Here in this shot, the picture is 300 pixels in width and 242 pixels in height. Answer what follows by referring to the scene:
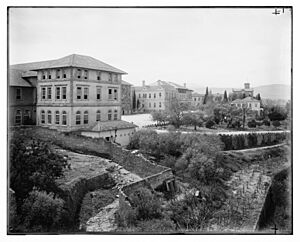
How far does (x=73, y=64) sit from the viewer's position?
366 centimetres

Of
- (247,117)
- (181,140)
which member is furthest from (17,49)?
(247,117)

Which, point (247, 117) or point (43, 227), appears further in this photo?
point (247, 117)

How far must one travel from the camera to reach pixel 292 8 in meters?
3.63

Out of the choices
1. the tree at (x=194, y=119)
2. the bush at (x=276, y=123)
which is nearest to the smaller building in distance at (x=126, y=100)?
the tree at (x=194, y=119)

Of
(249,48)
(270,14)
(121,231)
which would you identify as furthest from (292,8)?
(121,231)

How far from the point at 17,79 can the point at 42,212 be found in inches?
67.3

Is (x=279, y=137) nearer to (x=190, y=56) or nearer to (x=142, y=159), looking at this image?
(x=190, y=56)

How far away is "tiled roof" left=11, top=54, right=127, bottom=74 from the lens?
3.69m

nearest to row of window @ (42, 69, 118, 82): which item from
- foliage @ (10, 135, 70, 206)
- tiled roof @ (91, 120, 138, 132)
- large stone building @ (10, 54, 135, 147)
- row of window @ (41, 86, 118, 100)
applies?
large stone building @ (10, 54, 135, 147)

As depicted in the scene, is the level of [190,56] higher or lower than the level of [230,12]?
lower

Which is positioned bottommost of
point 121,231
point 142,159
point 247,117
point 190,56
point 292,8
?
point 121,231

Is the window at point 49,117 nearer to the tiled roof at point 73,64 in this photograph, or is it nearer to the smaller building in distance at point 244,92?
the tiled roof at point 73,64

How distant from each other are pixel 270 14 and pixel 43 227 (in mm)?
3929

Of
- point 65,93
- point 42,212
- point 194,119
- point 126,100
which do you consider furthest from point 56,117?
point 194,119
